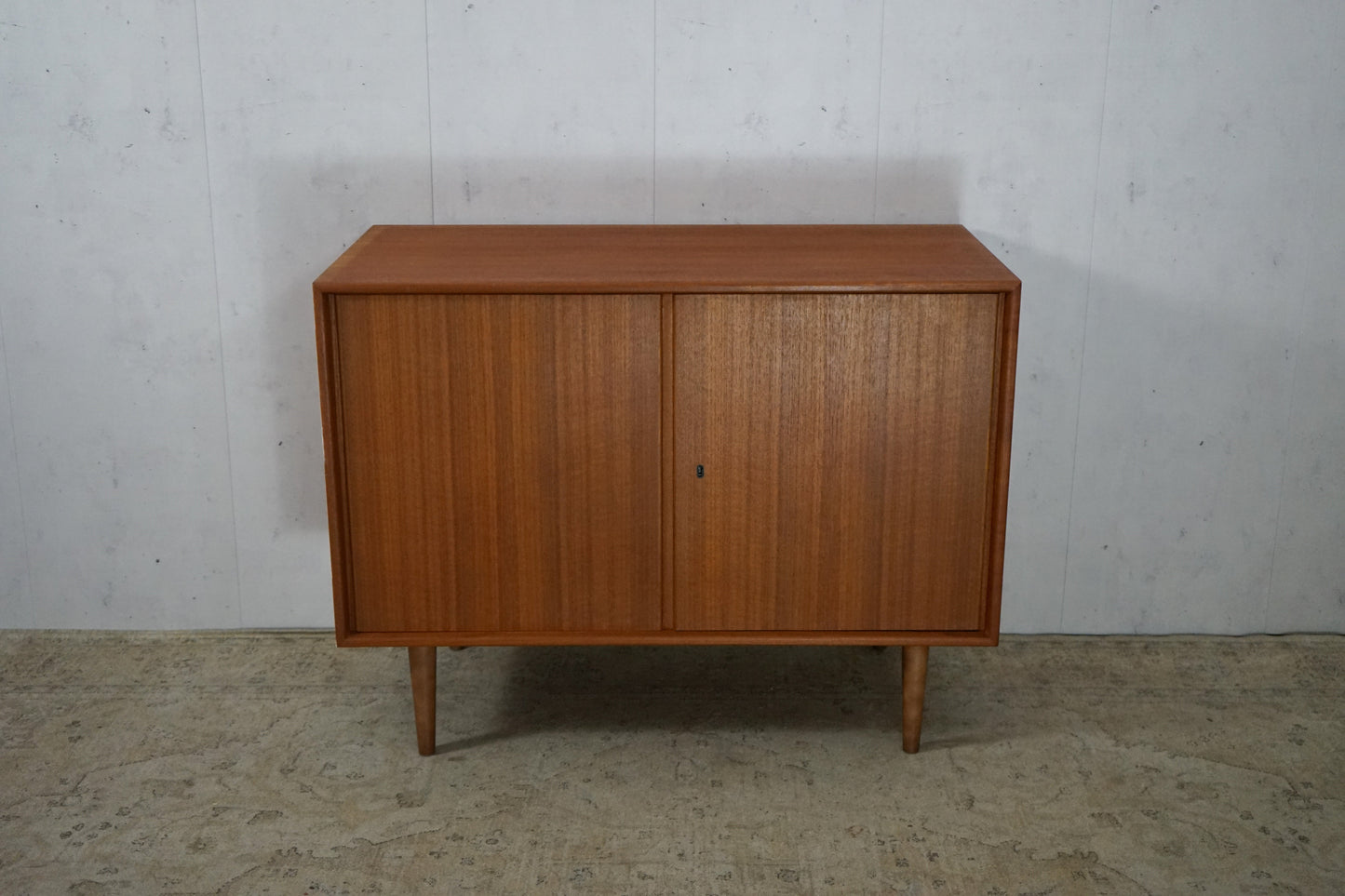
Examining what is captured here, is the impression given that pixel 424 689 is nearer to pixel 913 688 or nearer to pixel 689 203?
pixel 913 688

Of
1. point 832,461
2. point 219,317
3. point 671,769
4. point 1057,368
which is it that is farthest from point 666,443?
point 219,317

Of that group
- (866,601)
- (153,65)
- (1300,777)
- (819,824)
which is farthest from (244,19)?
(1300,777)

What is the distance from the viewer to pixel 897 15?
233 centimetres

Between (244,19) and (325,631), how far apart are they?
125cm

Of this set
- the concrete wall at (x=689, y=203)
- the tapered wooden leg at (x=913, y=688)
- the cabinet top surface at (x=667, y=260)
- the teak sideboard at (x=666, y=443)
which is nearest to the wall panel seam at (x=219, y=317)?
the concrete wall at (x=689, y=203)

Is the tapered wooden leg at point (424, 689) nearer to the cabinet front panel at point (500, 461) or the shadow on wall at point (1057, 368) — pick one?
the cabinet front panel at point (500, 461)

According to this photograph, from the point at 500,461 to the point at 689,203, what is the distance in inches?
28.0

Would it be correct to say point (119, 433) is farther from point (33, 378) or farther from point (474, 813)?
point (474, 813)

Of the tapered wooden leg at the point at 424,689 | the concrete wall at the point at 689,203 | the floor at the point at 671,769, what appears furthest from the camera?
the concrete wall at the point at 689,203

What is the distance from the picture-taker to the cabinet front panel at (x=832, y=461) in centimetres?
198

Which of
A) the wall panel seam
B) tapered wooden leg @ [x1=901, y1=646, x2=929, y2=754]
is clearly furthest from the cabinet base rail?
the wall panel seam

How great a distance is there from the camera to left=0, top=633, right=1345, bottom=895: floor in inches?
75.0

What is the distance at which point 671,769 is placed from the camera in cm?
217

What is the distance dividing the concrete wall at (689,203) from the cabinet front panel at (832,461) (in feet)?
1.74
